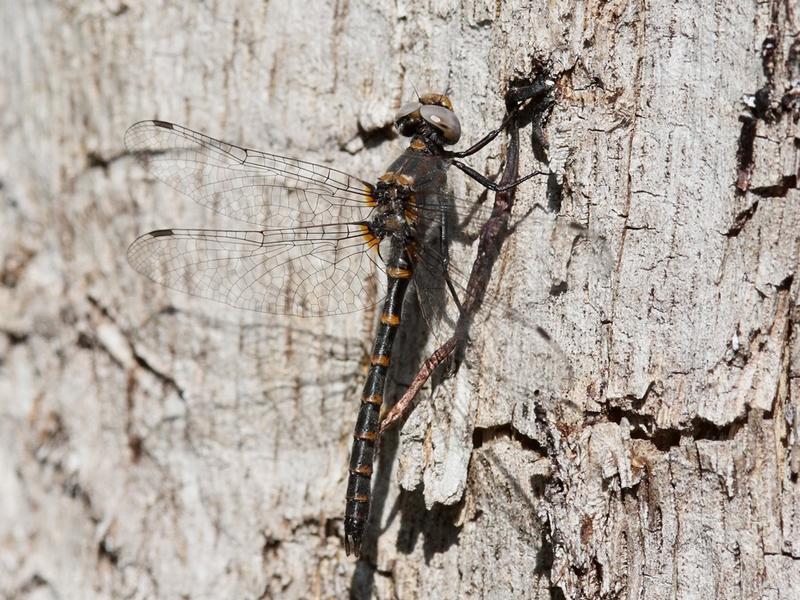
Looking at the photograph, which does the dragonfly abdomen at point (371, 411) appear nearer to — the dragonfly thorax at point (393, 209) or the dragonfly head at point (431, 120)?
the dragonfly thorax at point (393, 209)

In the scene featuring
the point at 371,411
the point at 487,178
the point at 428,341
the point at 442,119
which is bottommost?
the point at 371,411

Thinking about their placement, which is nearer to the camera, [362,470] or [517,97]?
[517,97]

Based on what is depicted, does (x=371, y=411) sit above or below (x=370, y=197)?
below

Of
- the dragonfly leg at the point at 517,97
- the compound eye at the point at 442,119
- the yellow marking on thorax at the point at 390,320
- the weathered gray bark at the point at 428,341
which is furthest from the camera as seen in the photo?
the yellow marking on thorax at the point at 390,320

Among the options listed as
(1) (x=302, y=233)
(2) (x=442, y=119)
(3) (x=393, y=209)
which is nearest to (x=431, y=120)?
(2) (x=442, y=119)

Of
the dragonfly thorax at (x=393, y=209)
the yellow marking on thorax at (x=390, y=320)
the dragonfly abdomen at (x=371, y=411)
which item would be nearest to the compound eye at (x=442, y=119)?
the dragonfly thorax at (x=393, y=209)

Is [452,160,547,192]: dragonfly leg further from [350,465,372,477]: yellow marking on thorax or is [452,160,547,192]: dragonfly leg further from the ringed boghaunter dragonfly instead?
[350,465,372,477]: yellow marking on thorax

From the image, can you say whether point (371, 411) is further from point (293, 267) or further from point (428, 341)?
point (293, 267)
